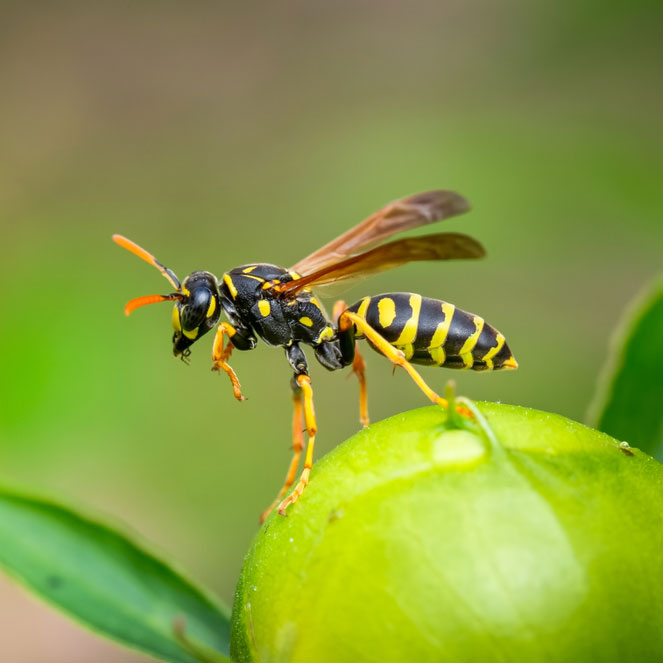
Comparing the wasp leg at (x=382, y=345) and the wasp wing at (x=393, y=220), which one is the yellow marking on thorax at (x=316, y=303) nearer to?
the wasp wing at (x=393, y=220)

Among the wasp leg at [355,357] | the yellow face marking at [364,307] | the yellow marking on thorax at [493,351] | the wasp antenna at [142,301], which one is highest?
the wasp antenna at [142,301]

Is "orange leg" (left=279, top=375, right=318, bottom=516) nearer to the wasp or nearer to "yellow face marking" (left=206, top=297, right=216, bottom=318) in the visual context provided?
the wasp

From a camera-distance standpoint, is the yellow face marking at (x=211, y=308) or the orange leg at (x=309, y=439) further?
the yellow face marking at (x=211, y=308)

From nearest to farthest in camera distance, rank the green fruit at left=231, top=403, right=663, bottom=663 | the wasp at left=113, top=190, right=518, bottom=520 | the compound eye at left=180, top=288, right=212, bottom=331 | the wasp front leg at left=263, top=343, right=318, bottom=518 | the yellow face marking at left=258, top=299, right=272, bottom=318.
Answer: the green fruit at left=231, top=403, right=663, bottom=663
the wasp front leg at left=263, top=343, right=318, bottom=518
the wasp at left=113, top=190, right=518, bottom=520
the compound eye at left=180, top=288, right=212, bottom=331
the yellow face marking at left=258, top=299, right=272, bottom=318

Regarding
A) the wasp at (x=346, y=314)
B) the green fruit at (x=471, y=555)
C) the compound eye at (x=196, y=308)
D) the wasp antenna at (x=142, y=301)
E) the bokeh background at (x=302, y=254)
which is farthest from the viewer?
the bokeh background at (x=302, y=254)

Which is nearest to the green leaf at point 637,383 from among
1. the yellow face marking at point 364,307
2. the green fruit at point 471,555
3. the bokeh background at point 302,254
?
the green fruit at point 471,555

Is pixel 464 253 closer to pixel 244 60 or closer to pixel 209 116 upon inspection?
pixel 209 116

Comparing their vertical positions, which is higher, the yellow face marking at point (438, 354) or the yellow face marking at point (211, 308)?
the yellow face marking at point (211, 308)

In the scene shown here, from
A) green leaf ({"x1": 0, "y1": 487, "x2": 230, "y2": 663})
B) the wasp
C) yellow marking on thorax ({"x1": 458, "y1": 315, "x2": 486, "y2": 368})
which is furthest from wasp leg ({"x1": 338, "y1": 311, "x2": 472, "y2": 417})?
green leaf ({"x1": 0, "y1": 487, "x2": 230, "y2": 663})
